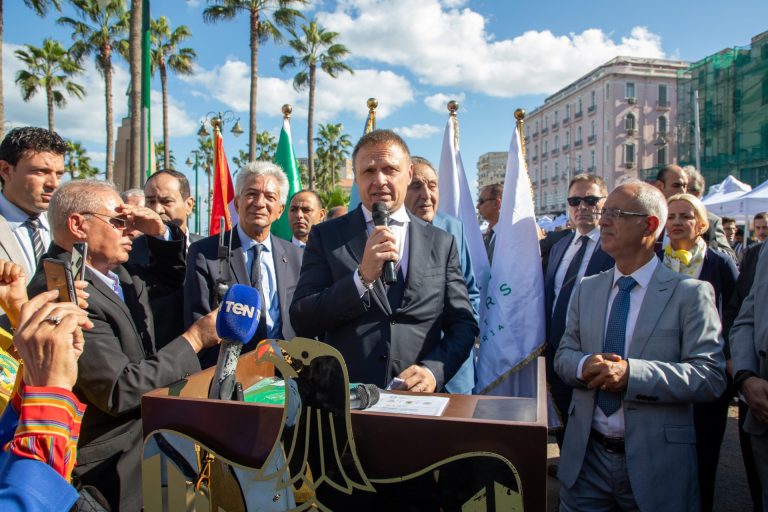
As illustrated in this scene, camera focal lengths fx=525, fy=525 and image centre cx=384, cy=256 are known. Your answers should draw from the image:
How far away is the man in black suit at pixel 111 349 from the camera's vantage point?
78.9 inches

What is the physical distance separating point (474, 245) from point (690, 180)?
250 cm

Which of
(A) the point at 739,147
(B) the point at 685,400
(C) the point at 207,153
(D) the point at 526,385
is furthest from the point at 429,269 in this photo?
(C) the point at 207,153

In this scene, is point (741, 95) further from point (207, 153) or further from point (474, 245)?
point (207, 153)

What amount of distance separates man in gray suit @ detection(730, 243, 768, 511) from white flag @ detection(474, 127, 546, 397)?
4.81ft

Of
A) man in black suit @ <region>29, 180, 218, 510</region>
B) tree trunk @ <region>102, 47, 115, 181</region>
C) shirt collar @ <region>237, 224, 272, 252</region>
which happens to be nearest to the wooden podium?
man in black suit @ <region>29, 180, 218, 510</region>

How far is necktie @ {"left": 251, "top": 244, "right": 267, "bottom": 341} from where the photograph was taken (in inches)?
124

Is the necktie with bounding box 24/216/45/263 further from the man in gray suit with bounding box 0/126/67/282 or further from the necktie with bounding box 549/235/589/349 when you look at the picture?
the necktie with bounding box 549/235/589/349

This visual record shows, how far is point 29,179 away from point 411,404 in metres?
3.49

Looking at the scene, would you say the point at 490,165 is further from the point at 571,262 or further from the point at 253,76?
the point at 571,262

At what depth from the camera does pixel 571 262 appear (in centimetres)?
397

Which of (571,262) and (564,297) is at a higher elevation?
(571,262)

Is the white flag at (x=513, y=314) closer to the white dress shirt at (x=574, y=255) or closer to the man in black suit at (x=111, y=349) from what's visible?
the white dress shirt at (x=574, y=255)

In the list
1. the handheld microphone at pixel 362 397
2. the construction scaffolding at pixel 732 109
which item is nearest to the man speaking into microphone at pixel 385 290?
the handheld microphone at pixel 362 397

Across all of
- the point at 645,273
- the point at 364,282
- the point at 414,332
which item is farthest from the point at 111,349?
the point at 645,273
